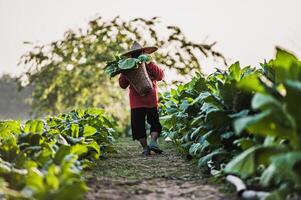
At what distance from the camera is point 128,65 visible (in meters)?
7.05

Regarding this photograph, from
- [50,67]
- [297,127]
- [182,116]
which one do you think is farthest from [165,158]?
[50,67]

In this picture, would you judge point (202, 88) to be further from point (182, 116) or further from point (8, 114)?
point (8, 114)

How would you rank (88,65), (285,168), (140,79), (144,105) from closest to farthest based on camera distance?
(285,168) → (140,79) → (144,105) → (88,65)

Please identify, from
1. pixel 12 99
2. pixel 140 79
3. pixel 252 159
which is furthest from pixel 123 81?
pixel 12 99

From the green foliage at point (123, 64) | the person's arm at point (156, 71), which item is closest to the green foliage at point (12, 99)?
the person's arm at point (156, 71)

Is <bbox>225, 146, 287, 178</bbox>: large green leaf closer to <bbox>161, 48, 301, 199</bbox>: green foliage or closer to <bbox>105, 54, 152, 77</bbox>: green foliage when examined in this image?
<bbox>161, 48, 301, 199</bbox>: green foliage

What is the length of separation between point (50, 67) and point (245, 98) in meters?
18.5

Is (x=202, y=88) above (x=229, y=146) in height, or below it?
above

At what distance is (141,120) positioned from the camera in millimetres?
7656

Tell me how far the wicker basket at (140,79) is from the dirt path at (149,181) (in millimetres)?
1130

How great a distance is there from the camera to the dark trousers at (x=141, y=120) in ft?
25.1

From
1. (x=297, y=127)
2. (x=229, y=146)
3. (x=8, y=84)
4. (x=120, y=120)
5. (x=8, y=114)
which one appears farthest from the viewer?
(x=8, y=84)

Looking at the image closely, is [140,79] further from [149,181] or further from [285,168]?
[285,168]

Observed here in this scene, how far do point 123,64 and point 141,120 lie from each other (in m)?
1.03
